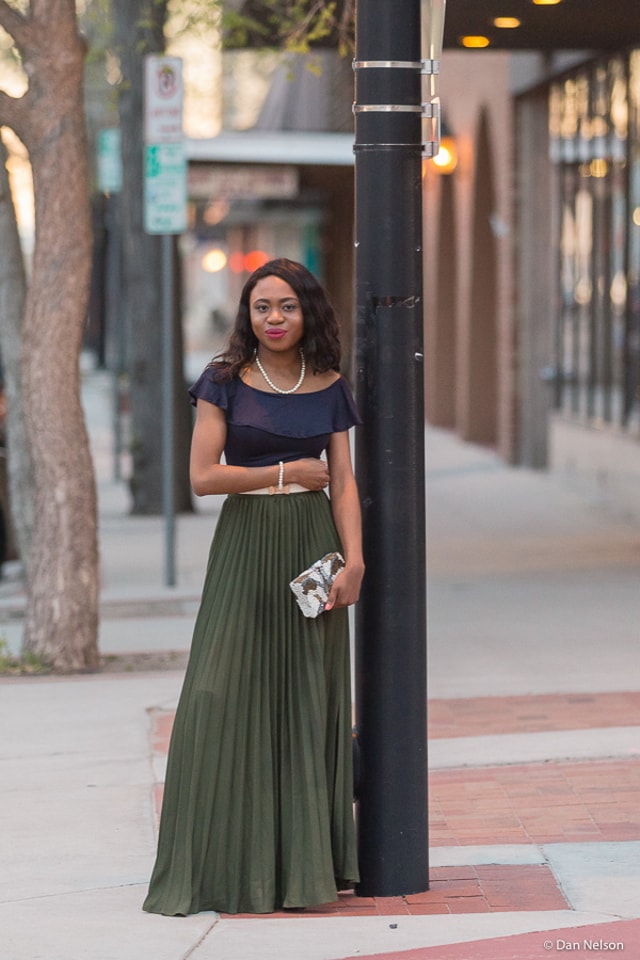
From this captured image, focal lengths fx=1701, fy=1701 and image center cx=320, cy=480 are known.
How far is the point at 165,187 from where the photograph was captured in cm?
1106

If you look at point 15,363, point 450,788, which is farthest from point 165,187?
point 450,788

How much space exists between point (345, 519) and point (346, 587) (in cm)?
21

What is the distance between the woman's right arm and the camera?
4812 mm

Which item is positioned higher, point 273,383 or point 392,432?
point 273,383

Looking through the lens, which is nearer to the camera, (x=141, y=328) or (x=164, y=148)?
(x=164, y=148)

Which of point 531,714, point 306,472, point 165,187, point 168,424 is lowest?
point 531,714

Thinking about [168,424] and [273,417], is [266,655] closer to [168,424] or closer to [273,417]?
[273,417]

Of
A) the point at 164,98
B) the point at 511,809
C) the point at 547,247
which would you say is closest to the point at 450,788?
the point at 511,809

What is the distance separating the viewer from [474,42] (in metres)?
12.4

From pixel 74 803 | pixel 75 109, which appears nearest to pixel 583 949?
pixel 74 803

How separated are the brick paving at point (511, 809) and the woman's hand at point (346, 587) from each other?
91 cm

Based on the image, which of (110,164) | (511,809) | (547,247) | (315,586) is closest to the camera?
(315,586)

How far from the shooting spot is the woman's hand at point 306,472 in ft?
15.8

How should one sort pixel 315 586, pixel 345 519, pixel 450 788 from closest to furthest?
pixel 315 586, pixel 345 519, pixel 450 788
